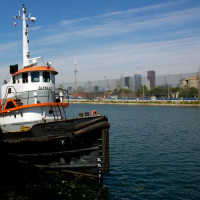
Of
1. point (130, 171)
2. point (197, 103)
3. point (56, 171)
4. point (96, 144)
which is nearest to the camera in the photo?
point (96, 144)

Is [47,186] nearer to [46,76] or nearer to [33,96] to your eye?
[33,96]

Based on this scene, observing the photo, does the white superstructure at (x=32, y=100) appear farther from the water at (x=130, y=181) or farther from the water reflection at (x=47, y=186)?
the water at (x=130, y=181)

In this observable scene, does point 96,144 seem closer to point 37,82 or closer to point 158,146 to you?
point 37,82

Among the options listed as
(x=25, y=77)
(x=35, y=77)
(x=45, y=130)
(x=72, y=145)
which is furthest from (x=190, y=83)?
(x=45, y=130)

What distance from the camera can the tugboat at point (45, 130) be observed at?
10992mm

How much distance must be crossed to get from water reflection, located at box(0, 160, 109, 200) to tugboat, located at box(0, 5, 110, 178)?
0.47 metres

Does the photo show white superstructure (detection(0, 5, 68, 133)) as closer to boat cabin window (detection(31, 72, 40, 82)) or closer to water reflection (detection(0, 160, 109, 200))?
boat cabin window (detection(31, 72, 40, 82))

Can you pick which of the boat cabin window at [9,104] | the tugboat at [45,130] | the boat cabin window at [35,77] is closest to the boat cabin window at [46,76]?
the tugboat at [45,130]

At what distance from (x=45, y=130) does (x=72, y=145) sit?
1539 millimetres

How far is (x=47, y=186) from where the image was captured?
10977mm

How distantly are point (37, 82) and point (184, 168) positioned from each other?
9.82 metres

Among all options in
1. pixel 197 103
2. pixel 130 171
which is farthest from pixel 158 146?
pixel 197 103

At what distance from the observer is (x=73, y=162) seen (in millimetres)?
11383

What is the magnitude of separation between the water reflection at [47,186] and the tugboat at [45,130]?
0.47 meters
